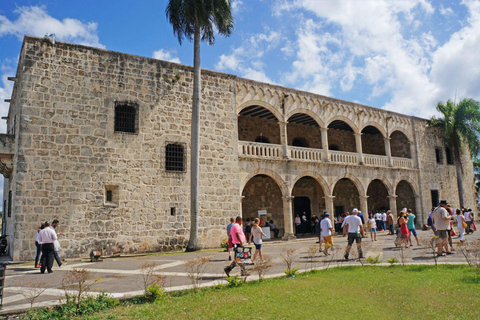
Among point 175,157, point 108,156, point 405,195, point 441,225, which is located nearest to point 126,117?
point 108,156

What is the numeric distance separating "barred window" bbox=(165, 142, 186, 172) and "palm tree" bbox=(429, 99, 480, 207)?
→ 67.8ft

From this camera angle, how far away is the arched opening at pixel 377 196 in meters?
27.4

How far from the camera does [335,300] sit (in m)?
6.29

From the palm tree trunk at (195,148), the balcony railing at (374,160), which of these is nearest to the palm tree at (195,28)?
the palm tree trunk at (195,148)

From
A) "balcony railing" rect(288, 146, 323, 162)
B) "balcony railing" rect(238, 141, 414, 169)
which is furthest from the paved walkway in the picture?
"balcony railing" rect(288, 146, 323, 162)

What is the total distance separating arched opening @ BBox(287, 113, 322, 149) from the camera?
23.8m

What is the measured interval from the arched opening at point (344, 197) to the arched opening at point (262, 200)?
534cm

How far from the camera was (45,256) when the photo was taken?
10.1 metres

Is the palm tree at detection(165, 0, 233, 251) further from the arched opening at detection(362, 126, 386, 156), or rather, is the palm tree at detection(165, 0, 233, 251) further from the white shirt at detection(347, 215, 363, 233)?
the arched opening at detection(362, 126, 386, 156)

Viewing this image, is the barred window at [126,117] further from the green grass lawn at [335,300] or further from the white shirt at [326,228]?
the green grass lawn at [335,300]

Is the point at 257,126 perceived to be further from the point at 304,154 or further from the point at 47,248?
the point at 47,248

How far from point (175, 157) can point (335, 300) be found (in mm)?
11076

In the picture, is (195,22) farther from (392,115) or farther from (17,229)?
(392,115)

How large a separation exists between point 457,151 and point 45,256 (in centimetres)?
2913
